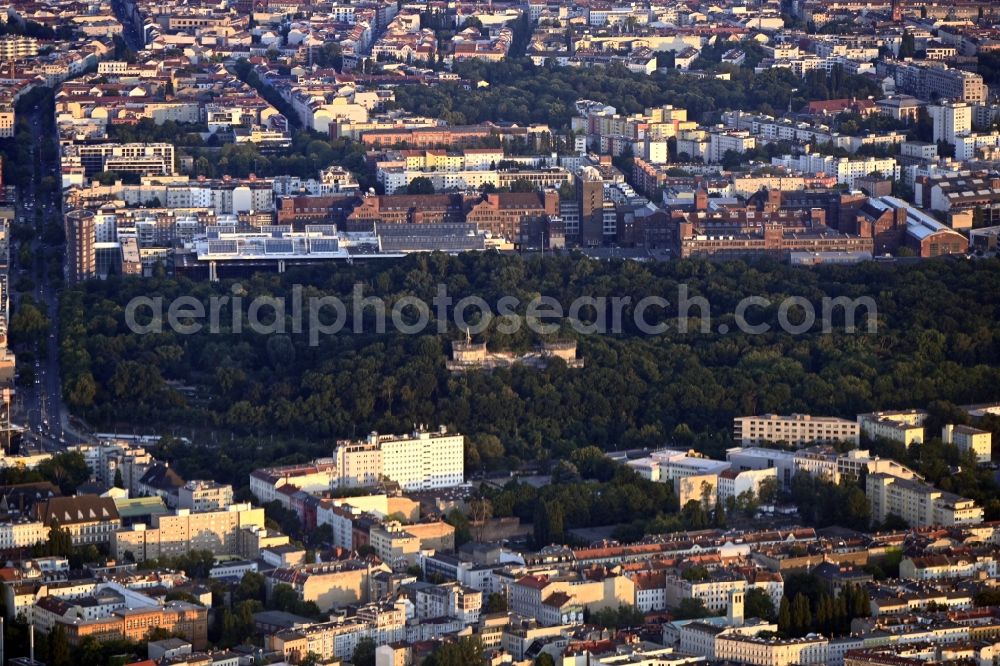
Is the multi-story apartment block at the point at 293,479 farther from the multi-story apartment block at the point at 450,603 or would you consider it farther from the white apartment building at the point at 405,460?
the multi-story apartment block at the point at 450,603

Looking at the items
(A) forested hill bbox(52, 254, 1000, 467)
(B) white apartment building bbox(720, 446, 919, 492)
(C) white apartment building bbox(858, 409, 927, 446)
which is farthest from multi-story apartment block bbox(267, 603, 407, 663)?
(C) white apartment building bbox(858, 409, 927, 446)

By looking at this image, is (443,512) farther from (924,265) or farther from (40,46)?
(40,46)

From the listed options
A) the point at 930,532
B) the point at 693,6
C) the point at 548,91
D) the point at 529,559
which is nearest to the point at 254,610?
the point at 529,559

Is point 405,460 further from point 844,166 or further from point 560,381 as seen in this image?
point 844,166

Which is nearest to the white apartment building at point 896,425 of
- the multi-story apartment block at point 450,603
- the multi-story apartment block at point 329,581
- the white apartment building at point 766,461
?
the white apartment building at point 766,461

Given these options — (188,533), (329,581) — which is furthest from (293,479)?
(329,581)

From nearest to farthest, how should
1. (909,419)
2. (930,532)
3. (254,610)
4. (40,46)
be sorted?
(254,610) < (930,532) < (909,419) < (40,46)
